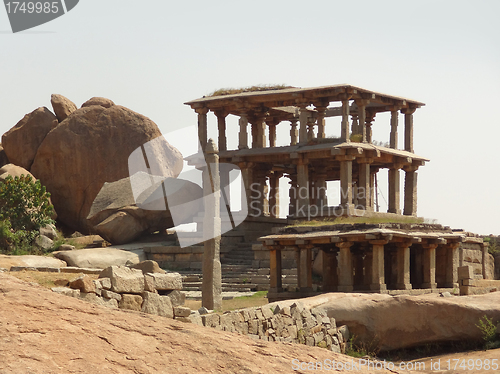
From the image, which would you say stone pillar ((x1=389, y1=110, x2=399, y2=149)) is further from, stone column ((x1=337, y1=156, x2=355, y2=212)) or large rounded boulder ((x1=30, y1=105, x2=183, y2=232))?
large rounded boulder ((x1=30, y1=105, x2=183, y2=232))

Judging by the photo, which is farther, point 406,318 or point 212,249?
point 212,249

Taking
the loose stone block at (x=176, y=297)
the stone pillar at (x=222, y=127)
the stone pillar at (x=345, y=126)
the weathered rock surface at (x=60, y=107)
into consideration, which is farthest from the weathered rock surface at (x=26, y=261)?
the weathered rock surface at (x=60, y=107)

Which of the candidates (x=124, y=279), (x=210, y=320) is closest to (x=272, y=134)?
(x=210, y=320)

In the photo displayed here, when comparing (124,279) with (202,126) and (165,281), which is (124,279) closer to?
(165,281)

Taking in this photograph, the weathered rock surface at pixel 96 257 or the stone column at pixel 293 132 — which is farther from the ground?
the stone column at pixel 293 132

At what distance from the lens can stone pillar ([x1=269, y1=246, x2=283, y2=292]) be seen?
19.6 meters

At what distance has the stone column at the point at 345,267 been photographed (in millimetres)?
18969

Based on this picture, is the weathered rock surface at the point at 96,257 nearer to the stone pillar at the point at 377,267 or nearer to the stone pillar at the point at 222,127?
the stone pillar at the point at 377,267

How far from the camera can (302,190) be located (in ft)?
92.3

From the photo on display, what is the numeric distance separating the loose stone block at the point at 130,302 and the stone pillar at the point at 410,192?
877 inches

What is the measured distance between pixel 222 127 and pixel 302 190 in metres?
4.81

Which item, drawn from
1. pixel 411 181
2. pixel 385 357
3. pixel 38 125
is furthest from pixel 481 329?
pixel 38 125

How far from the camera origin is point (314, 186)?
110 ft

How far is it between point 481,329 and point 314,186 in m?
20.8
